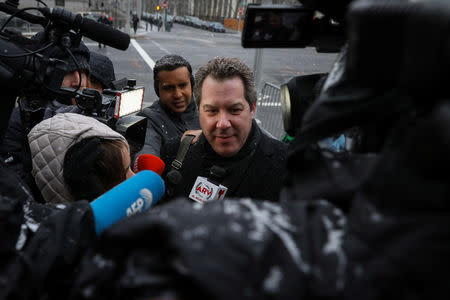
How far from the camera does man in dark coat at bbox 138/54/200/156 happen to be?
2.88 m

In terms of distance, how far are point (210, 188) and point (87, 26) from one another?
1.01 metres

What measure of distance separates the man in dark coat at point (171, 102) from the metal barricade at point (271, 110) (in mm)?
2341

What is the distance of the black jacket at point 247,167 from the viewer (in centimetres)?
184

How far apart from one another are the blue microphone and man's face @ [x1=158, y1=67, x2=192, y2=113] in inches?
78.9

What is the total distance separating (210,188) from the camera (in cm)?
185

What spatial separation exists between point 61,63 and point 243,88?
998 millimetres

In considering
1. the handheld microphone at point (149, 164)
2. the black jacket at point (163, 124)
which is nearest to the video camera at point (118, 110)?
the handheld microphone at point (149, 164)

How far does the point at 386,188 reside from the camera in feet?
1.58

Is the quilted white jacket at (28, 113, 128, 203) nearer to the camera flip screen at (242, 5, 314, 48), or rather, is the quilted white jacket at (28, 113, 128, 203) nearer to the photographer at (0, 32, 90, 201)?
the photographer at (0, 32, 90, 201)

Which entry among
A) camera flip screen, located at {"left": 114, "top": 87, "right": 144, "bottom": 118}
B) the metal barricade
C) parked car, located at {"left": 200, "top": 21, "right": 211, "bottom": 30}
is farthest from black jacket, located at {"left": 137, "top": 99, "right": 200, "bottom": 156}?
parked car, located at {"left": 200, "top": 21, "right": 211, "bottom": 30}

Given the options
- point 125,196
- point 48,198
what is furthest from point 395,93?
point 48,198

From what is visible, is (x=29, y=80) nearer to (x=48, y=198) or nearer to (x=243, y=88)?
(x=48, y=198)

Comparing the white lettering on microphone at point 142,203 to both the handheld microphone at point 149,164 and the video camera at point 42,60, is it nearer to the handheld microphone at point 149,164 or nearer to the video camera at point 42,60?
the video camera at point 42,60

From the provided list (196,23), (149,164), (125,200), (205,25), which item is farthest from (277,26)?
(196,23)
